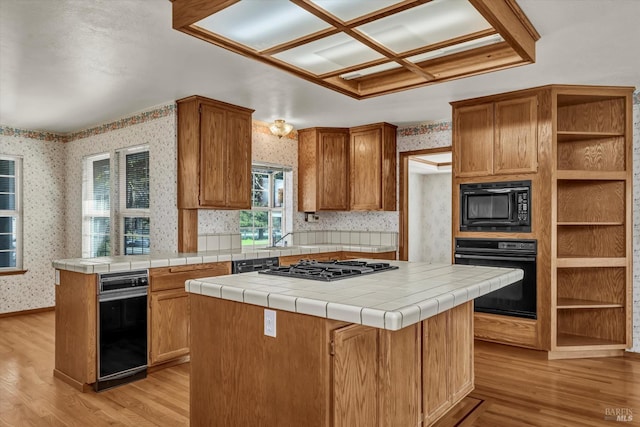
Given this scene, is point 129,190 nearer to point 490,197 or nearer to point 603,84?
point 490,197

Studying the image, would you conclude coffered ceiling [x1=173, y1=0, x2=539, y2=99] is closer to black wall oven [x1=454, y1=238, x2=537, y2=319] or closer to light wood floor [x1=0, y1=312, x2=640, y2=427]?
black wall oven [x1=454, y1=238, x2=537, y2=319]

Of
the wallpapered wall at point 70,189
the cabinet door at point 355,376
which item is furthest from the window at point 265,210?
the cabinet door at point 355,376

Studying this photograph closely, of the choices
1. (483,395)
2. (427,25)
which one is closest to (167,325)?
(483,395)

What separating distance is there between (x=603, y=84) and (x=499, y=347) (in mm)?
2478

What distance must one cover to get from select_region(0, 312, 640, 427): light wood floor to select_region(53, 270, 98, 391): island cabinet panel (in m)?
0.11

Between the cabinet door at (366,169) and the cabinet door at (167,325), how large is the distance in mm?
2544

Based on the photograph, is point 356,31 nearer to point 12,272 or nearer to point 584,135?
point 584,135

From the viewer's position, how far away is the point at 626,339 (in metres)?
3.91

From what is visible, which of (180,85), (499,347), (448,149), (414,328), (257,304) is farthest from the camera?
(448,149)

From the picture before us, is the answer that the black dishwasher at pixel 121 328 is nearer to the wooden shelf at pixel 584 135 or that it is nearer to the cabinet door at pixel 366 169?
the cabinet door at pixel 366 169

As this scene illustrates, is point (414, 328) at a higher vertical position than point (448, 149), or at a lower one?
lower

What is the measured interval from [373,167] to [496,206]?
66.7 inches

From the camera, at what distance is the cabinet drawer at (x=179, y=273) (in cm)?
351

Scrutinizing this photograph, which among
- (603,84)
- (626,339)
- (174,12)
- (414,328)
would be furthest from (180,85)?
(626,339)
